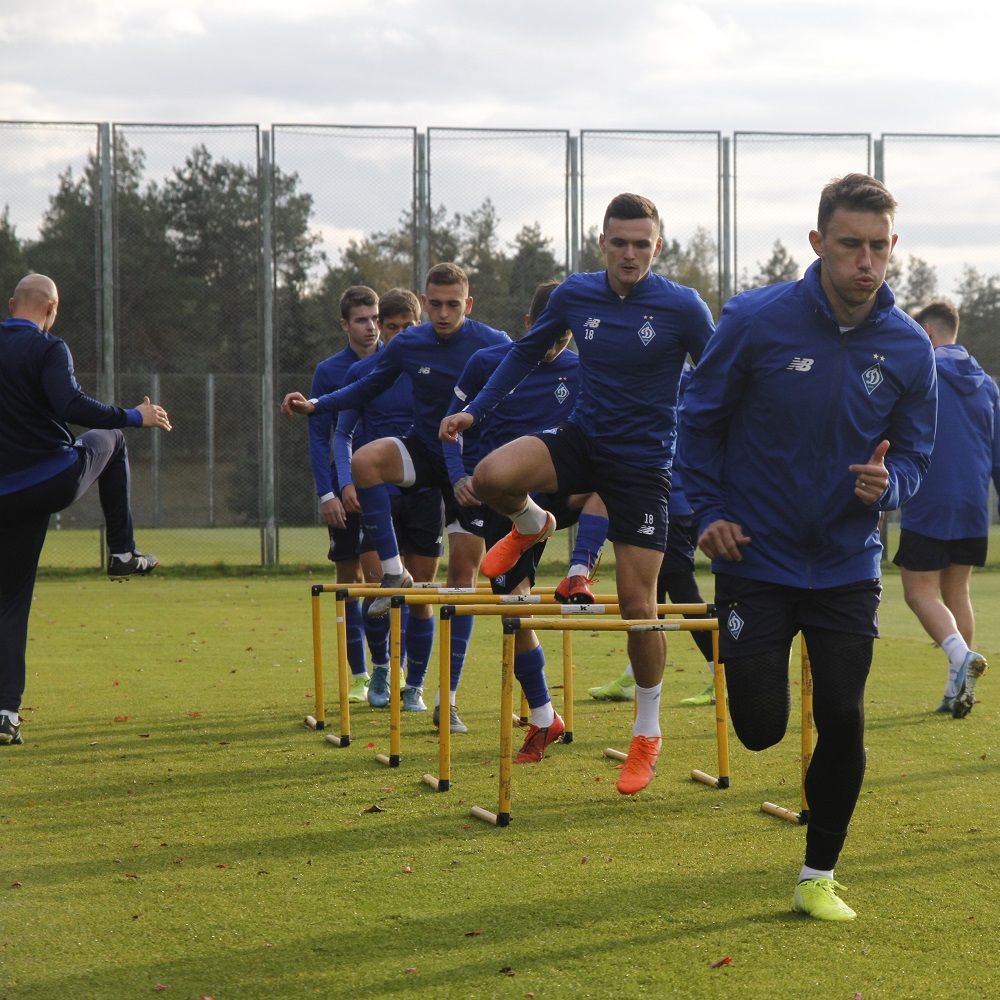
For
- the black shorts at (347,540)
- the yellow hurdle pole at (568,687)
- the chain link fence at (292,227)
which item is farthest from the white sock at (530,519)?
the chain link fence at (292,227)

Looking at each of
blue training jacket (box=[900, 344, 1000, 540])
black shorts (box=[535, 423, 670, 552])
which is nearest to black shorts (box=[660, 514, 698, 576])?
blue training jacket (box=[900, 344, 1000, 540])

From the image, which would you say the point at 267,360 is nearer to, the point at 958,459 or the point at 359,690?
the point at 359,690

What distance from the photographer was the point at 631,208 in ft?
21.1

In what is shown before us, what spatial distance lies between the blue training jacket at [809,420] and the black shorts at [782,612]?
0.04m

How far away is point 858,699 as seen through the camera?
4.51m

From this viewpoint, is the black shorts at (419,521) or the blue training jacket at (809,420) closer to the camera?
the blue training jacket at (809,420)

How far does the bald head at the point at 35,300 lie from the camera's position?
7.49m

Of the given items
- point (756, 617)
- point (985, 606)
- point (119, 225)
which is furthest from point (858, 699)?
point (119, 225)

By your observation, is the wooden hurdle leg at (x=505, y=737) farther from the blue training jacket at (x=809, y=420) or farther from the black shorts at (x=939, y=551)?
the black shorts at (x=939, y=551)

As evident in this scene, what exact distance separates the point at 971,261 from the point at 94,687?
18249 mm

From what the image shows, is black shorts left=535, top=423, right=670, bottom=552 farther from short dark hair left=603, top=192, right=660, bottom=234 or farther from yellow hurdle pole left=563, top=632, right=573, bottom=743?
yellow hurdle pole left=563, top=632, right=573, bottom=743

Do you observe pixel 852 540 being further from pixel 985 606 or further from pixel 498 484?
pixel 985 606

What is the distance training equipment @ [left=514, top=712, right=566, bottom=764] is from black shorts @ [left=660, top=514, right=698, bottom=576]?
2.10 m

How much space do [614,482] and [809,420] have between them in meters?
2.11
